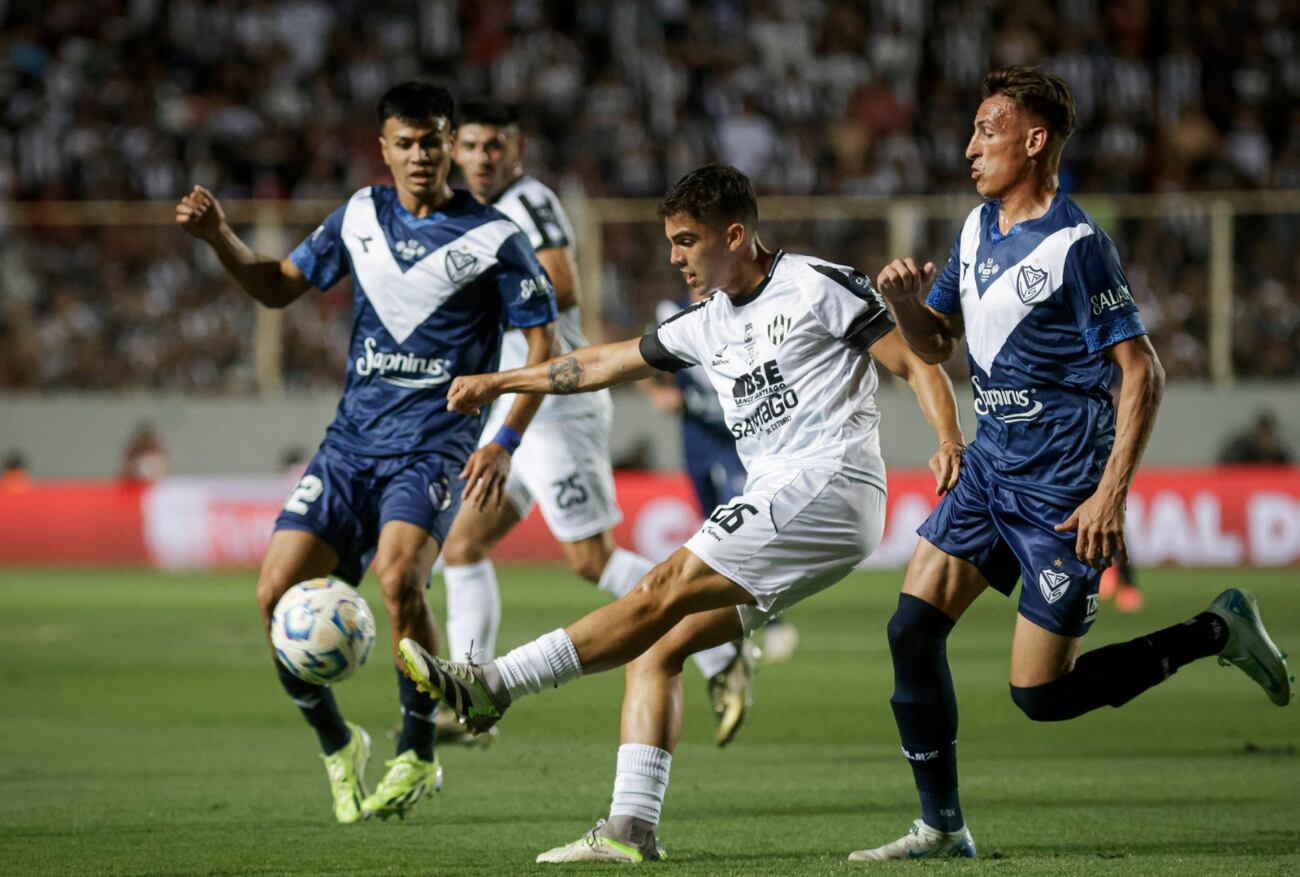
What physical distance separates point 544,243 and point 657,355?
9.49ft

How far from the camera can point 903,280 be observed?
5.64 meters

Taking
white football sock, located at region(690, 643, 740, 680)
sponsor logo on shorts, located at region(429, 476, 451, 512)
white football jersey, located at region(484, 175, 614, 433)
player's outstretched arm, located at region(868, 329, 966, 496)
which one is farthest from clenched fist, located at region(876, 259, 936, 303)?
white football sock, located at region(690, 643, 740, 680)

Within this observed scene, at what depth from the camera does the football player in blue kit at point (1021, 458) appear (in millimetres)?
5766

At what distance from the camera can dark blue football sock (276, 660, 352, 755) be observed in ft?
22.7

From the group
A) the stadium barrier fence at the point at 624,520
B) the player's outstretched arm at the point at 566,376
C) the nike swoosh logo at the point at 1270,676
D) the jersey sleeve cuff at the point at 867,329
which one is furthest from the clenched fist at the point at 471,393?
the stadium barrier fence at the point at 624,520

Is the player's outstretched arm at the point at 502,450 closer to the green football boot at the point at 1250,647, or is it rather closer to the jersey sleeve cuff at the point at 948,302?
the jersey sleeve cuff at the point at 948,302

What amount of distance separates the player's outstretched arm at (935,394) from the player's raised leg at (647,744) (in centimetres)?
86

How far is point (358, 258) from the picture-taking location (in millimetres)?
7418

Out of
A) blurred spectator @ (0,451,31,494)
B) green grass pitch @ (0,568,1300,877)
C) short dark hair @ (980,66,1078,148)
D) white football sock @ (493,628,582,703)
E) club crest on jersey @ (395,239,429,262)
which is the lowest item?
blurred spectator @ (0,451,31,494)

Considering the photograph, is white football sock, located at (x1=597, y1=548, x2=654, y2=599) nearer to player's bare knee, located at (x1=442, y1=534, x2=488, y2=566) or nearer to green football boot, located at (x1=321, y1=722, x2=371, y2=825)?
player's bare knee, located at (x1=442, y1=534, x2=488, y2=566)

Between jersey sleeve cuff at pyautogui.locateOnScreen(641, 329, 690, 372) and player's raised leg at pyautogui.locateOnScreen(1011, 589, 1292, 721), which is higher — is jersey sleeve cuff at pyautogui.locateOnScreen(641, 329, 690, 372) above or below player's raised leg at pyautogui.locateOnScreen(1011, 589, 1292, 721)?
above

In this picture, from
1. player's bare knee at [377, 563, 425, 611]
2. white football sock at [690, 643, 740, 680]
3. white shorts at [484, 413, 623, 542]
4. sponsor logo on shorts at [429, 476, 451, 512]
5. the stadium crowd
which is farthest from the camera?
the stadium crowd

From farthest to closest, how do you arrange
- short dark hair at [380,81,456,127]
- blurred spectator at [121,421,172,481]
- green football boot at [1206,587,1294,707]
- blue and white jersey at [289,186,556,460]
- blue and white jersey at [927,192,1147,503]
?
blurred spectator at [121,421,172,481], blue and white jersey at [289,186,556,460], short dark hair at [380,81,456,127], green football boot at [1206,587,1294,707], blue and white jersey at [927,192,1147,503]

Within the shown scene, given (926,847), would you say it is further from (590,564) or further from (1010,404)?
(590,564)
